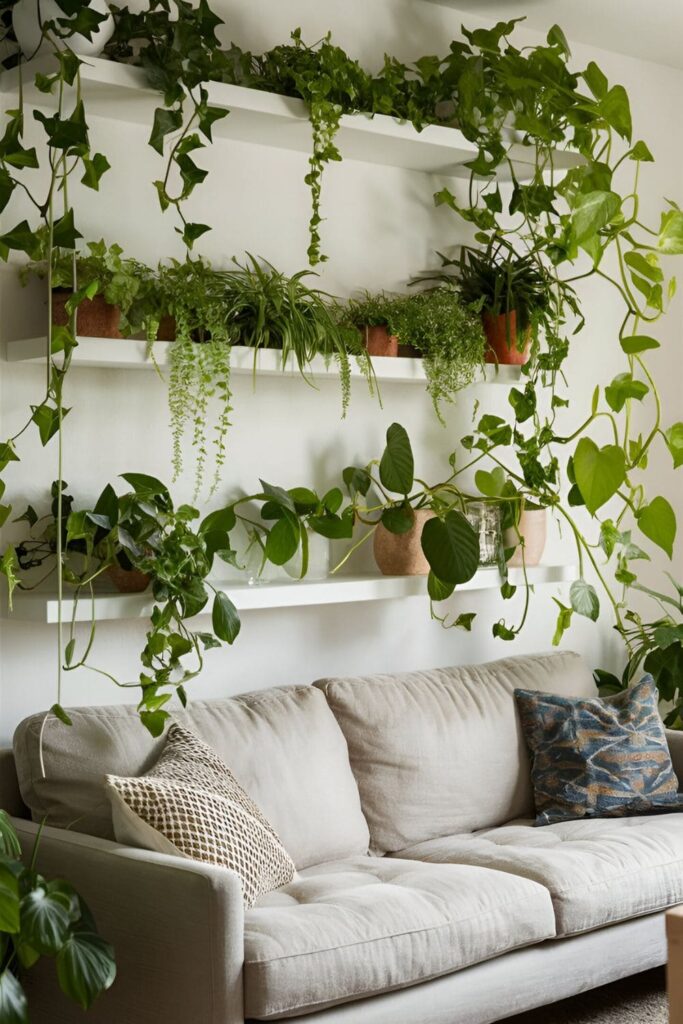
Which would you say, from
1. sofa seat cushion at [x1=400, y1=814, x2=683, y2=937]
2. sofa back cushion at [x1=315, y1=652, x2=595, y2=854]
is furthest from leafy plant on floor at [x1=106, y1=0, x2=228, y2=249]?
sofa seat cushion at [x1=400, y1=814, x2=683, y2=937]

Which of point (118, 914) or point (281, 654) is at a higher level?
point (281, 654)

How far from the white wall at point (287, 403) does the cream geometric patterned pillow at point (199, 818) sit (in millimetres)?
483

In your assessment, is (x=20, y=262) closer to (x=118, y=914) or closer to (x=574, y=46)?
(x=118, y=914)

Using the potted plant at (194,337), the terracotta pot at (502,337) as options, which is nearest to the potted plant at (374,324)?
the terracotta pot at (502,337)

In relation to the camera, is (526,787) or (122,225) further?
(526,787)

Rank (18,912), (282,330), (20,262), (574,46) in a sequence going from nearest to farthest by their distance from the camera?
1. (18,912)
2. (20,262)
3. (282,330)
4. (574,46)

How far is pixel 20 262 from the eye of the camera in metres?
3.11

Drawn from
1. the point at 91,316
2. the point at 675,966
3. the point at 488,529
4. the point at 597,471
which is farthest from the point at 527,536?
the point at 675,966

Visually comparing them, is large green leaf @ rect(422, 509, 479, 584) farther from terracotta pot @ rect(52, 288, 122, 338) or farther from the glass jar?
terracotta pot @ rect(52, 288, 122, 338)

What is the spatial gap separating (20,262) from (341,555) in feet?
4.00

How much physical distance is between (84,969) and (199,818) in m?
0.43

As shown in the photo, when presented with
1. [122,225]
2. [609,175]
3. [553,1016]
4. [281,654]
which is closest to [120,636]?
[281,654]

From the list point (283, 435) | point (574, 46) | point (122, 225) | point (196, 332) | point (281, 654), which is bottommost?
point (281, 654)

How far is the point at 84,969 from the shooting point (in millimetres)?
2307
